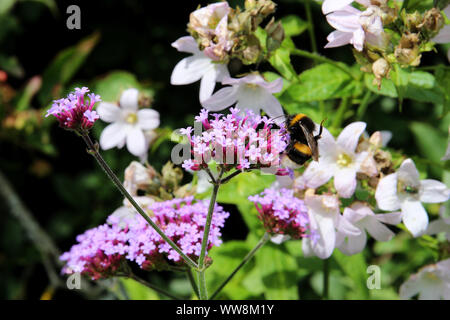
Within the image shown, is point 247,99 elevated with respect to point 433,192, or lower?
elevated

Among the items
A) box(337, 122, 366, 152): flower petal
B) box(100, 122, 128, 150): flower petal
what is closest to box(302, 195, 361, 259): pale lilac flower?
box(337, 122, 366, 152): flower petal

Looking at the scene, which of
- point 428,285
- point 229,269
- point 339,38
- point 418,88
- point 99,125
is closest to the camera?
point 339,38

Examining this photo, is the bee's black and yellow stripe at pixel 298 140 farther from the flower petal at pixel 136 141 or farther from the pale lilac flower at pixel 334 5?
the flower petal at pixel 136 141

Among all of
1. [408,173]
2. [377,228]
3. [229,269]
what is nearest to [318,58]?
[408,173]

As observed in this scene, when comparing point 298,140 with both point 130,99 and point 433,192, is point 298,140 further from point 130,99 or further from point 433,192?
point 130,99

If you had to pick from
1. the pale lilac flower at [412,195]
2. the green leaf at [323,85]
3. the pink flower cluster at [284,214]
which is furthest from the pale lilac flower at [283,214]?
the green leaf at [323,85]

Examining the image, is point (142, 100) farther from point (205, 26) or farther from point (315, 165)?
point (315, 165)
